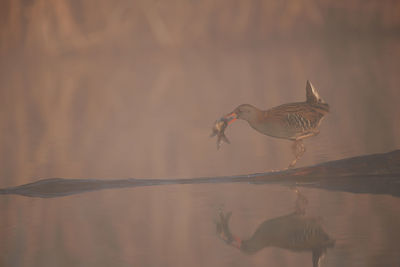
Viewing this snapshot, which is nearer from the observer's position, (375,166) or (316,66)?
(375,166)

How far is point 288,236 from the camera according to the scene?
1.40 metres

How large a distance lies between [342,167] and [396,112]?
4.05 ft

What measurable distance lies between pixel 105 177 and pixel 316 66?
341 centimetres

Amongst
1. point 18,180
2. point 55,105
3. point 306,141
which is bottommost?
point 18,180

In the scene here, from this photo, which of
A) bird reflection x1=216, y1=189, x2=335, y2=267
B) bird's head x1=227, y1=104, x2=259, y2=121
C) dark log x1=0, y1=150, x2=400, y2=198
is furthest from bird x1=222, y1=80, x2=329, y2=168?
bird reflection x1=216, y1=189, x2=335, y2=267

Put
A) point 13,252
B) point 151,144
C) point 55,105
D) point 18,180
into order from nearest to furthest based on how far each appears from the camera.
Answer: point 13,252
point 18,180
point 151,144
point 55,105

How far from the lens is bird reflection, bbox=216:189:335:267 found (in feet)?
4.31

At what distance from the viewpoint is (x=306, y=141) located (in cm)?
250

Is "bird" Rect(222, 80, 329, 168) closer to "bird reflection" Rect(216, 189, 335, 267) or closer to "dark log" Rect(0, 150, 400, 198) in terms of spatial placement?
"dark log" Rect(0, 150, 400, 198)

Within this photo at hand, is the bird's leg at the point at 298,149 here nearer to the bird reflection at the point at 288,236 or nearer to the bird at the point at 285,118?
the bird at the point at 285,118

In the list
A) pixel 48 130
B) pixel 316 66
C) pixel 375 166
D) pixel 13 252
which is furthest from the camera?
pixel 316 66

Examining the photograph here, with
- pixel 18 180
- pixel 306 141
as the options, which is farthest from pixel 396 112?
pixel 18 180

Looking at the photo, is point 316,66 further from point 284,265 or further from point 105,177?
point 284,265

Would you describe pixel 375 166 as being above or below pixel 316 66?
below
